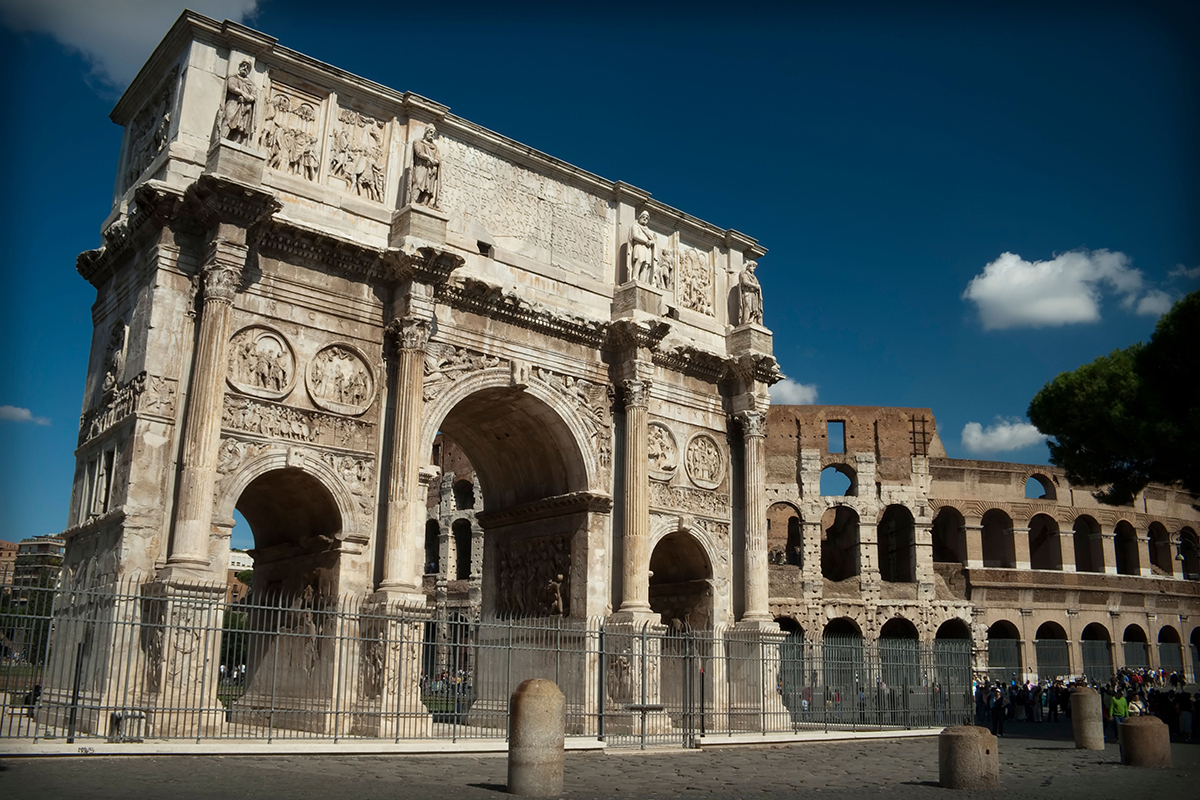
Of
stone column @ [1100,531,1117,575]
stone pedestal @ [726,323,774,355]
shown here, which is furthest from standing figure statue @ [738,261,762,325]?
stone column @ [1100,531,1117,575]

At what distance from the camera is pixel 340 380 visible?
50.5 ft

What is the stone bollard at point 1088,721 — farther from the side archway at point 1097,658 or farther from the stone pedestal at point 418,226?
the side archway at point 1097,658

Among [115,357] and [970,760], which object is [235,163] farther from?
[970,760]

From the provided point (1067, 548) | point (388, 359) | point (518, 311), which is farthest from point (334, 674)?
point (1067, 548)

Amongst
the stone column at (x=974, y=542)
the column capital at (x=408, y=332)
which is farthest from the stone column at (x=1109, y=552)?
the column capital at (x=408, y=332)

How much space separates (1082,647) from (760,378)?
22194 mm

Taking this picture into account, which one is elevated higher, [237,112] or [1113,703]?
[237,112]

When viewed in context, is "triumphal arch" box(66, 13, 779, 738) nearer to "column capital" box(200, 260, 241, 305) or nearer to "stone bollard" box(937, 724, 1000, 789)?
"column capital" box(200, 260, 241, 305)

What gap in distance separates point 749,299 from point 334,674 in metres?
11.2

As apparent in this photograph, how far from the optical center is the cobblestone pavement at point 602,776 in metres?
8.22

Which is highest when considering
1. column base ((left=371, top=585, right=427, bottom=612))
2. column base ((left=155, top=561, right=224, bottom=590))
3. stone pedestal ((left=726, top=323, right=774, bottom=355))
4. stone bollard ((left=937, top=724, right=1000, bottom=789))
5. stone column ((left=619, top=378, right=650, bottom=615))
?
stone pedestal ((left=726, top=323, right=774, bottom=355))

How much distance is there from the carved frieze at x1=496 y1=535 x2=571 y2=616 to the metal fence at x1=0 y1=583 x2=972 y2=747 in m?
0.44

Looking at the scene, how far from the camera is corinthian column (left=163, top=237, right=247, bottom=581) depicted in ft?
42.4

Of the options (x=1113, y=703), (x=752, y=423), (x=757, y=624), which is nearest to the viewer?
(x=1113, y=703)
